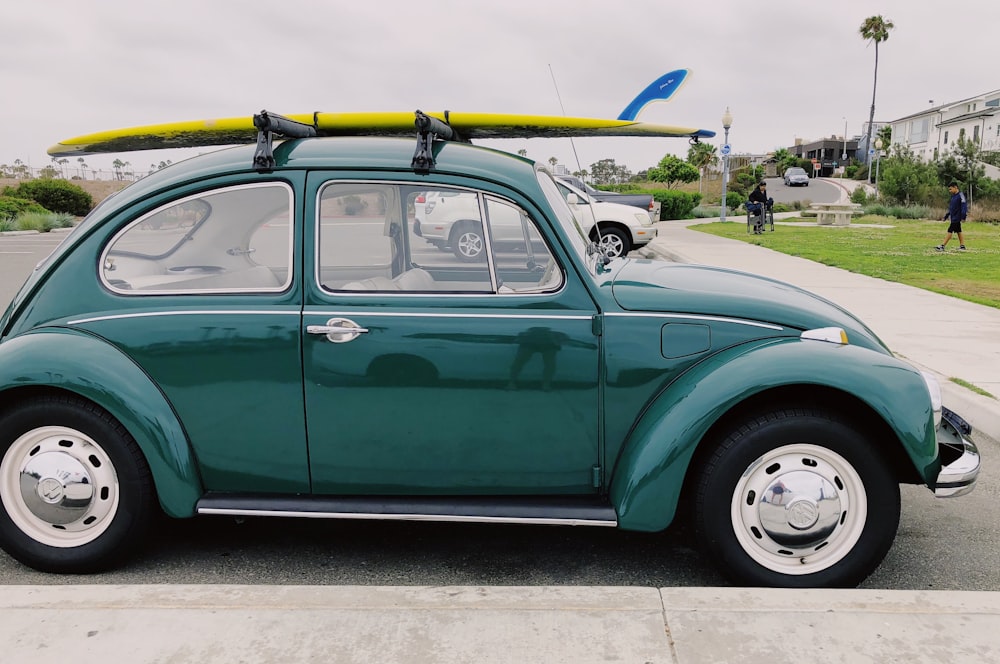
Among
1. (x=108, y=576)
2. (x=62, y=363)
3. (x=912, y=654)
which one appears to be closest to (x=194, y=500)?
(x=108, y=576)

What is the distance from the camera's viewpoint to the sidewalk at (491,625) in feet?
7.88

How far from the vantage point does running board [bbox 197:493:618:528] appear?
3096 millimetres

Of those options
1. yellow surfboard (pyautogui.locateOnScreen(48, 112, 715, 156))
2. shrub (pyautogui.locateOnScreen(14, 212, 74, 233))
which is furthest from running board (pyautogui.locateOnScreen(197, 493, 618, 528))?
shrub (pyautogui.locateOnScreen(14, 212, 74, 233))

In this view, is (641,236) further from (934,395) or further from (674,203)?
(674,203)

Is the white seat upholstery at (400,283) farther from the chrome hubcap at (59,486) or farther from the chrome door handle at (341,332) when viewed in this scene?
the chrome hubcap at (59,486)

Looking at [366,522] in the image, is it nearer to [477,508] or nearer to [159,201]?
[477,508]

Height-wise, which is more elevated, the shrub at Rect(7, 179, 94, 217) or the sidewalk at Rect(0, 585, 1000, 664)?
the shrub at Rect(7, 179, 94, 217)

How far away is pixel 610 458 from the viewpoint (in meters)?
3.19

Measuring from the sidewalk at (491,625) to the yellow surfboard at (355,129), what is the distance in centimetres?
211

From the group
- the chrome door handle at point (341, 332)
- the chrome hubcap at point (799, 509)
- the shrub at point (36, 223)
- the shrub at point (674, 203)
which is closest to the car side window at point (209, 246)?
the chrome door handle at point (341, 332)

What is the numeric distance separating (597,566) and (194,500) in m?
1.68

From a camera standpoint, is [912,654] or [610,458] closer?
[912,654]

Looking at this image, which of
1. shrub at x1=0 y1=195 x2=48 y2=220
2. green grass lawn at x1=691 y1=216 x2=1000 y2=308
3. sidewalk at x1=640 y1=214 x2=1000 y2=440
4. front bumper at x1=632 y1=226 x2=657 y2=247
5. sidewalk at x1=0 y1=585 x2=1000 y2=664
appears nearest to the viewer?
sidewalk at x1=0 y1=585 x2=1000 y2=664

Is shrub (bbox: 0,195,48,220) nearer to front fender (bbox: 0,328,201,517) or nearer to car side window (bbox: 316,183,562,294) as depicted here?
front fender (bbox: 0,328,201,517)
